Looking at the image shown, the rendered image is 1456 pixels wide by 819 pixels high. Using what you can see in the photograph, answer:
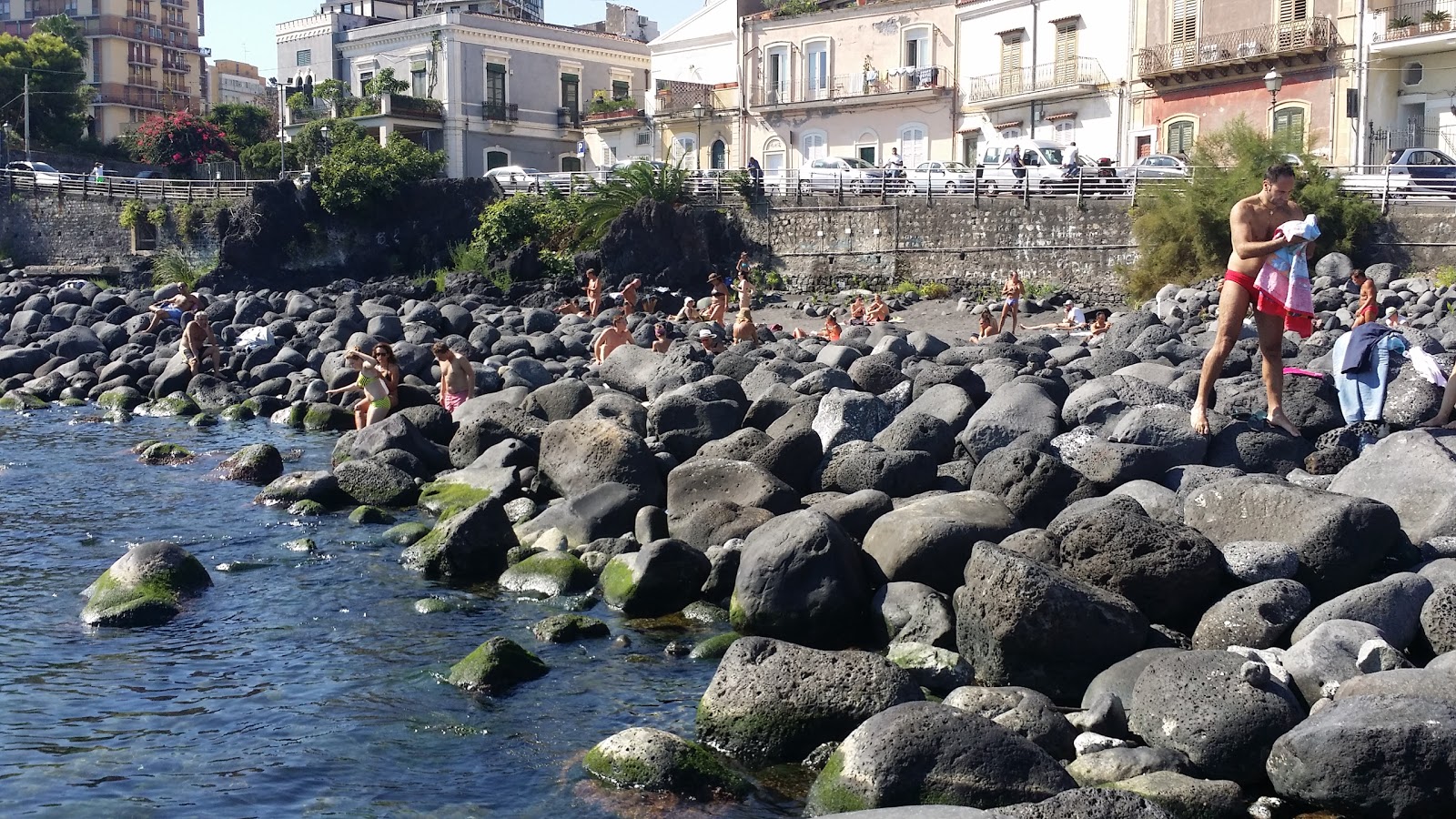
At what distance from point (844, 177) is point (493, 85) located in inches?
796

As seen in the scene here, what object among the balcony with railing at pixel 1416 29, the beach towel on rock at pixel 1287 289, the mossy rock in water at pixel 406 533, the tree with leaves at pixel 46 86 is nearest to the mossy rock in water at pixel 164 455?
the mossy rock in water at pixel 406 533

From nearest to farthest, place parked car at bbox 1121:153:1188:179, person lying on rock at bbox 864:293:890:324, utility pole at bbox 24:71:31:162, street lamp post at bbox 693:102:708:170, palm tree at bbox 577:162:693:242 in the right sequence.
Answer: person lying on rock at bbox 864:293:890:324 → parked car at bbox 1121:153:1188:179 → palm tree at bbox 577:162:693:242 → street lamp post at bbox 693:102:708:170 → utility pole at bbox 24:71:31:162

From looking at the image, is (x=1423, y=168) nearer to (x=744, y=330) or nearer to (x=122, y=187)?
(x=744, y=330)

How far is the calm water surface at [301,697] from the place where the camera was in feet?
25.0

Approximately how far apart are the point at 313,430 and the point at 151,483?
4107 millimetres

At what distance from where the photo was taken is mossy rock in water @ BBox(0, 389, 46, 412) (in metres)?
23.0

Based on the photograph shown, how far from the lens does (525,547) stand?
1219 cm

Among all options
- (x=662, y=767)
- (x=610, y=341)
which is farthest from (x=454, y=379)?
(x=662, y=767)

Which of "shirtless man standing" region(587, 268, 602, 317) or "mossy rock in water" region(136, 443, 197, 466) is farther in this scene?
"shirtless man standing" region(587, 268, 602, 317)

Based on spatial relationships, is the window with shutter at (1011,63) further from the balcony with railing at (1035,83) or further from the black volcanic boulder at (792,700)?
the black volcanic boulder at (792,700)

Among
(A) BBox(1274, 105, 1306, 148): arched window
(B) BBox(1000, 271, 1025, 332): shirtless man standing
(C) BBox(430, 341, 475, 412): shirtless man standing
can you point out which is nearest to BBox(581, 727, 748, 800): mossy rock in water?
(C) BBox(430, 341, 475, 412): shirtless man standing

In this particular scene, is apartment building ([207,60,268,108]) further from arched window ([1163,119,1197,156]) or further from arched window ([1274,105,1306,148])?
arched window ([1274,105,1306,148])

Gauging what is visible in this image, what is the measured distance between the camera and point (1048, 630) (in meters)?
8.43

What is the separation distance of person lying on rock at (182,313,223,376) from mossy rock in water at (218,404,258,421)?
213 centimetres
